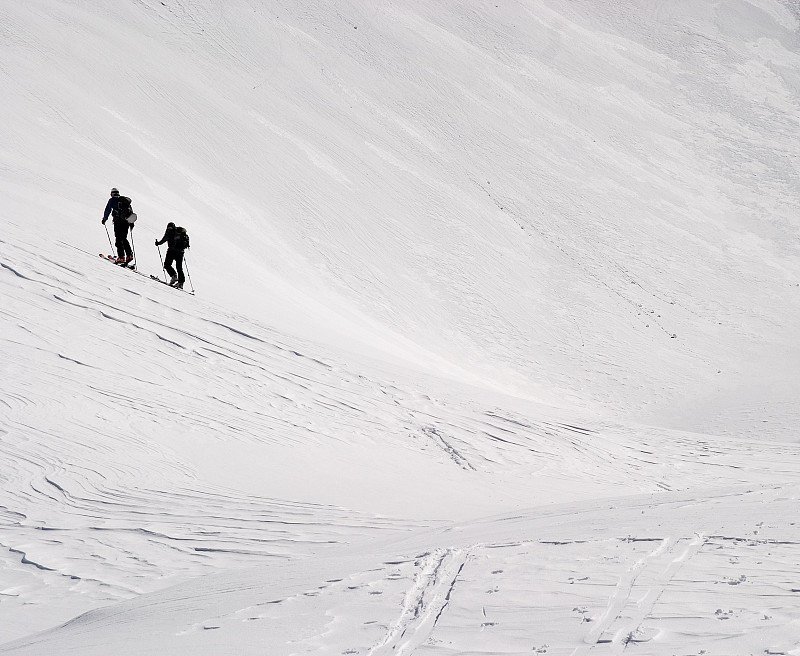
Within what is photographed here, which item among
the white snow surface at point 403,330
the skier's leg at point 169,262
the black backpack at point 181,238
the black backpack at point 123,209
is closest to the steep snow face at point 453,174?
the white snow surface at point 403,330

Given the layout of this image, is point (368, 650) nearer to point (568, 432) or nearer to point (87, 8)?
point (568, 432)

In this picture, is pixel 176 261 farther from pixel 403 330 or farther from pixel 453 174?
pixel 453 174

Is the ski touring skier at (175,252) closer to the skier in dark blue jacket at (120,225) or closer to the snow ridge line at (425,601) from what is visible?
the skier in dark blue jacket at (120,225)

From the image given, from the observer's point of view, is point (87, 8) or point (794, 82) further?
point (794, 82)

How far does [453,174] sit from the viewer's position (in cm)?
2409

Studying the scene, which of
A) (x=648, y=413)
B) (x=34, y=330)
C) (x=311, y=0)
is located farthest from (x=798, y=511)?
(x=311, y=0)

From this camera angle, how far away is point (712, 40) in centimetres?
3512

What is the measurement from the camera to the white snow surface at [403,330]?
474cm

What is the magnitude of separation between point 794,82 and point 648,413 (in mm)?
24533

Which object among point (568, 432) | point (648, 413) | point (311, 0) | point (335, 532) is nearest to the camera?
point (335, 532)

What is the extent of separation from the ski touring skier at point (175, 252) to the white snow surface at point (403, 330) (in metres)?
0.51

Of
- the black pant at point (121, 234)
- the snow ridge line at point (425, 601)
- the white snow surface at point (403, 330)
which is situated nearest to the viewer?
the snow ridge line at point (425, 601)

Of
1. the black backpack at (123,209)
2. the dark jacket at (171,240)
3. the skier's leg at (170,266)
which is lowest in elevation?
the skier's leg at (170,266)

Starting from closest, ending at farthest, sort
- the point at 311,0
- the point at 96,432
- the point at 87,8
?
the point at 96,432 < the point at 87,8 < the point at 311,0
